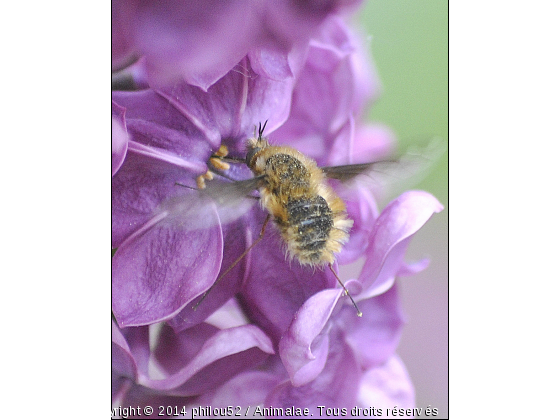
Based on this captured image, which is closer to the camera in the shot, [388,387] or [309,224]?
[309,224]

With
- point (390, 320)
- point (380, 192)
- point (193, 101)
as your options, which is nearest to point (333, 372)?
point (390, 320)

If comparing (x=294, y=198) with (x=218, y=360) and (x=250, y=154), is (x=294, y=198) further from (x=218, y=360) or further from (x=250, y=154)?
(x=218, y=360)

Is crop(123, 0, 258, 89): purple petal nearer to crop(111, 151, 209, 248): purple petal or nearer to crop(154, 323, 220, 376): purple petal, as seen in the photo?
crop(111, 151, 209, 248): purple petal

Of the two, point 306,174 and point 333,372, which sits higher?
point 306,174

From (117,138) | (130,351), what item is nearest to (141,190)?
(117,138)

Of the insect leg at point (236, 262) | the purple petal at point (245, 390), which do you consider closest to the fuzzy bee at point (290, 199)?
the insect leg at point (236, 262)

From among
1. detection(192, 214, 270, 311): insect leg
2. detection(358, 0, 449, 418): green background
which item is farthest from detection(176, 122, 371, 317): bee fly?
detection(358, 0, 449, 418): green background

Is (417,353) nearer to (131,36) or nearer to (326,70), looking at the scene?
(326,70)
